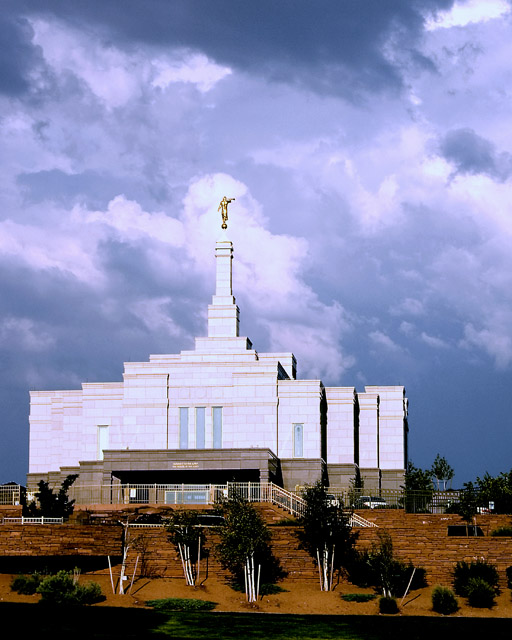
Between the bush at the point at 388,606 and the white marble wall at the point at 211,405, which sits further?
the white marble wall at the point at 211,405

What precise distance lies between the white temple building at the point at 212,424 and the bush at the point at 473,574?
24.1 metres

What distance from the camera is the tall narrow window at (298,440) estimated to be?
240ft

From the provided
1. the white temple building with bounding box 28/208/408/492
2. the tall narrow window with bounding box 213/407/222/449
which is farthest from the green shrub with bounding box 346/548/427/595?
the tall narrow window with bounding box 213/407/222/449

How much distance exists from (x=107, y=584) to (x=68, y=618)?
19.9ft

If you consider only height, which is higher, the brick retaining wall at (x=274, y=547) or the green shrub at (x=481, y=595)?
the brick retaining wall at (x=274, y=547)

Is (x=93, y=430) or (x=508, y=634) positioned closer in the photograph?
(x=508, y=634)

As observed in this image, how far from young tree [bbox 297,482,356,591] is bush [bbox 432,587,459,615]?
15.5 feet

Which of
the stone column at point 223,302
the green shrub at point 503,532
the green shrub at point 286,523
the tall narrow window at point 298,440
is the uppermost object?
the stone column at point 223,302

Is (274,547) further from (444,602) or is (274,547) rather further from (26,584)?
(26,584)

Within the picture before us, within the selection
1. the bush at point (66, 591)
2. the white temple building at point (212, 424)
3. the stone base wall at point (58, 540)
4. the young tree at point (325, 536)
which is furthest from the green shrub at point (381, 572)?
the white temple building at point (212, 424)

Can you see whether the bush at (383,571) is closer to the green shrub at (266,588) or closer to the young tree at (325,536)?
the young tree at (325,536)

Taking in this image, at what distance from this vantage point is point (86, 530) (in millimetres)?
46188

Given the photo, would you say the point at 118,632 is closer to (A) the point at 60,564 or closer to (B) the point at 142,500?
(A) the point at 60,564

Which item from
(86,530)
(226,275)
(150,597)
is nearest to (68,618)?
(150,597)
